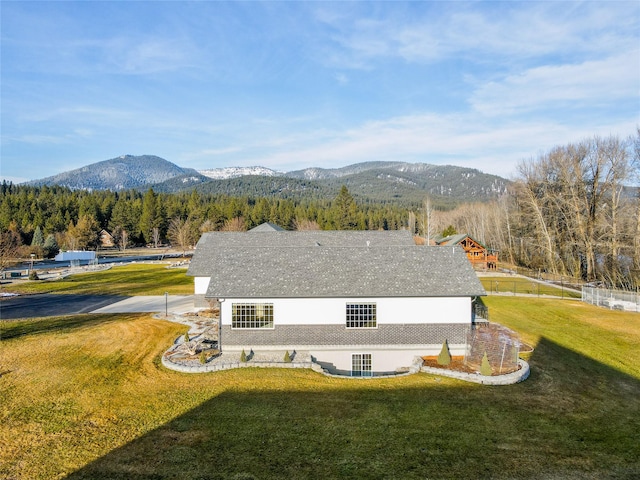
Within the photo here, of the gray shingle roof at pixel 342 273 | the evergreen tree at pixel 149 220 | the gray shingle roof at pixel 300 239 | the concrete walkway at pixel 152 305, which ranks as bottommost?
the concrete walkway at pixel 152 305

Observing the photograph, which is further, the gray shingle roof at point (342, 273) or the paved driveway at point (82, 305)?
the paved driveway at point (82, 305)

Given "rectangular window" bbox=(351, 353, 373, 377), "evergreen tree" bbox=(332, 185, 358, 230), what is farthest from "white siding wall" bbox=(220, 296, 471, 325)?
"evergreen tree" bbox=(332, 185, 358, 230)

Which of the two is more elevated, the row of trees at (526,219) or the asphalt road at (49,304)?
the row of trees at (526,219)

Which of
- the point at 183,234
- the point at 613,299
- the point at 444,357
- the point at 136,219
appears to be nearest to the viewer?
the point at 444,357

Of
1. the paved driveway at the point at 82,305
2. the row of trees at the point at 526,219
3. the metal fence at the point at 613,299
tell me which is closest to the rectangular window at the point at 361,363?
the paved driveway at the point at 82,305

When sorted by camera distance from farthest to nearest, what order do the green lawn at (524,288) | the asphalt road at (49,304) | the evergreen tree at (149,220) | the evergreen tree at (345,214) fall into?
the evergreen tree at (345,214) < the evergreen tree at (149,220) < the green lawn at (524,288) < the asphalt road at (49,304)

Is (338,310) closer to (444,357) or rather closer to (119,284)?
(444,357)

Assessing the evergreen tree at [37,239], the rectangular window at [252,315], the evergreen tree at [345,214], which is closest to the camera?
the rectangular window at [252,315]

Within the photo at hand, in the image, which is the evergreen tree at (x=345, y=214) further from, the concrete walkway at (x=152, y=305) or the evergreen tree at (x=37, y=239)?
the concrete walkway at (x=152, y=305)

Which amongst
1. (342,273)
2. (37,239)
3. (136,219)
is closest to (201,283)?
(342,273)

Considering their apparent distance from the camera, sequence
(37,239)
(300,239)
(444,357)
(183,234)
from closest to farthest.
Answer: (444,357) < (300,239) < (183,234) < (37,239)
